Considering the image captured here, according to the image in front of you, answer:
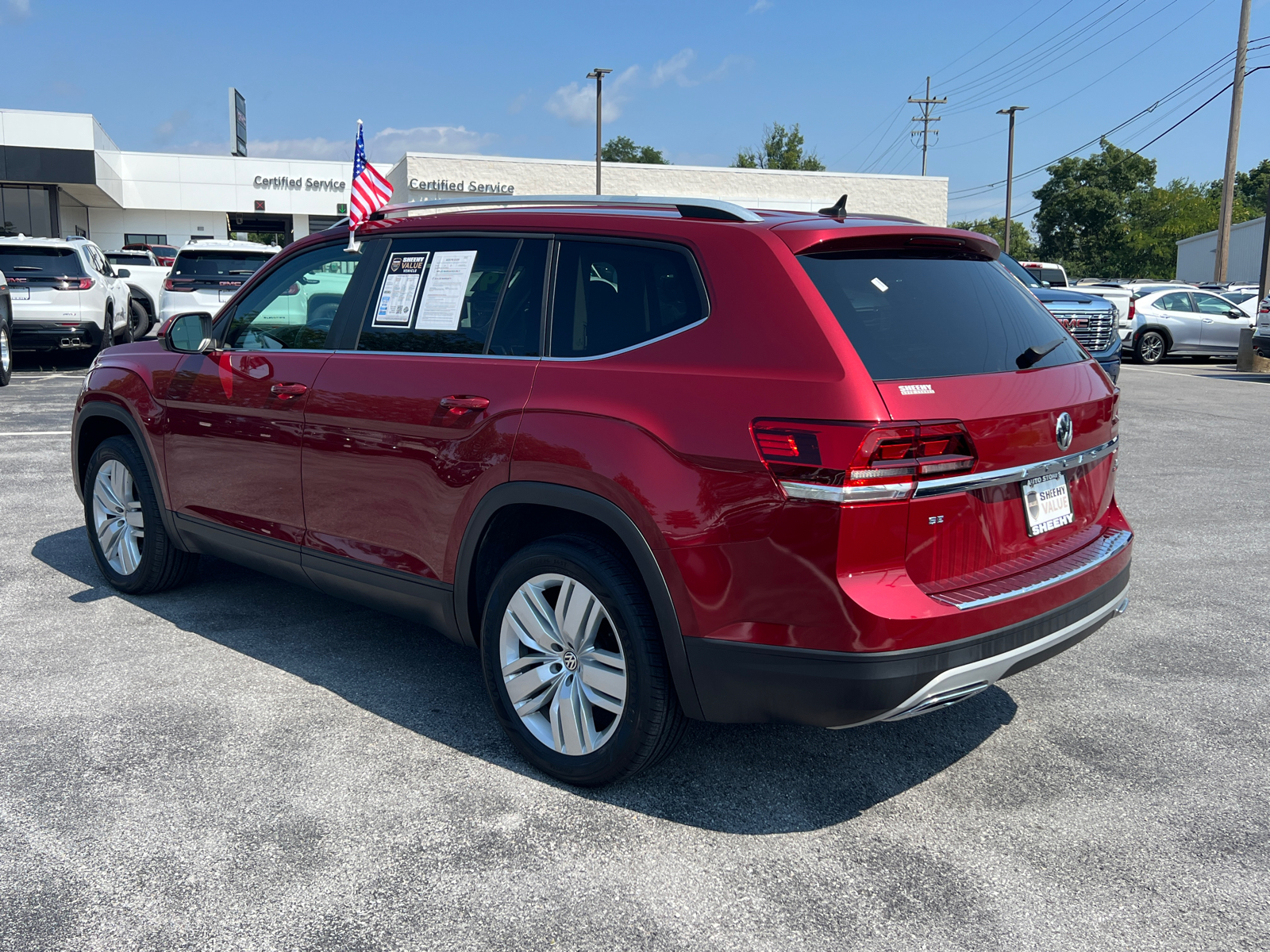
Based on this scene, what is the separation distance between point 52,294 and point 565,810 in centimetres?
1518

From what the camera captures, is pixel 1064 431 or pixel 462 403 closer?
pixel 1064 431

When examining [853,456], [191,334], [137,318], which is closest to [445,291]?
[191,334]

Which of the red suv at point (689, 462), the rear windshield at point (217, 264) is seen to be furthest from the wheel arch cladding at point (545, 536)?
the rear windshield at point (217, 264)

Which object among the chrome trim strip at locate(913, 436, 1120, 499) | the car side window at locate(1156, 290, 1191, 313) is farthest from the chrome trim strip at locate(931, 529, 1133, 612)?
the car side window at locate(1156, 290, 1191, 313)

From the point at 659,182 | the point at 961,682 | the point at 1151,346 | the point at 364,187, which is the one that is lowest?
the point at 961,682

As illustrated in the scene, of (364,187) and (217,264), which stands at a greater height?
(364,187)

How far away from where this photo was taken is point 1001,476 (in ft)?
9.81

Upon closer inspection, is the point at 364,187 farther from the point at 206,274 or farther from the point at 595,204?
the point at 595,204

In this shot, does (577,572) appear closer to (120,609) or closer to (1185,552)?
(120,609)

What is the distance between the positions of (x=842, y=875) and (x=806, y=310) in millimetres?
1546

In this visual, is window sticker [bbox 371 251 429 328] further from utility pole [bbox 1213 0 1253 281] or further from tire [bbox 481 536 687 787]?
utility pole [bbox 1213 0 1253 281]

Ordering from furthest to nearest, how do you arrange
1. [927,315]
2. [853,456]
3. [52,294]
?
[52,294] → [927,315] → [853,456]

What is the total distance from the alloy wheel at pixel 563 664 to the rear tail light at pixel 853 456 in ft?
2.54

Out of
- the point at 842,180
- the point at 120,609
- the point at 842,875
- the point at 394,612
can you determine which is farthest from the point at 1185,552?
the point at 842,180
